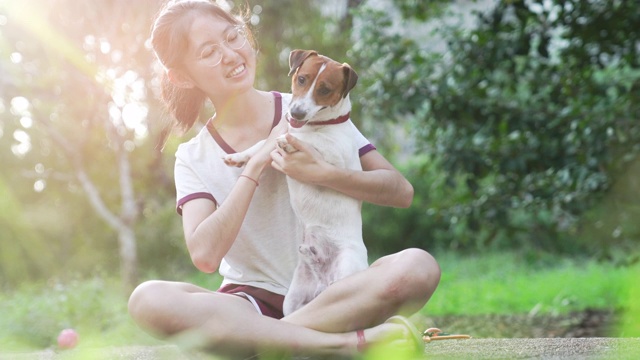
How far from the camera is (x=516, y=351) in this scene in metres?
2.60

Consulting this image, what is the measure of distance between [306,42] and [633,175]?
5421mm

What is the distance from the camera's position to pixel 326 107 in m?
2.44

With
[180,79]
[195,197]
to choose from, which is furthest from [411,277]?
[180,79]

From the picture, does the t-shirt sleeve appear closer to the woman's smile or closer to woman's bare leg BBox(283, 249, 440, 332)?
the woman's smile

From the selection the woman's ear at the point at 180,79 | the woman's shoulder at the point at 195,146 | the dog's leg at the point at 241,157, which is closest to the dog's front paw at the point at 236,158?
the dog's leg at the point at 241,157

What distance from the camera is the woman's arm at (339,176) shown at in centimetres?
234

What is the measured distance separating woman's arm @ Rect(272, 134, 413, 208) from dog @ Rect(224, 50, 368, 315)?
0.06 meters

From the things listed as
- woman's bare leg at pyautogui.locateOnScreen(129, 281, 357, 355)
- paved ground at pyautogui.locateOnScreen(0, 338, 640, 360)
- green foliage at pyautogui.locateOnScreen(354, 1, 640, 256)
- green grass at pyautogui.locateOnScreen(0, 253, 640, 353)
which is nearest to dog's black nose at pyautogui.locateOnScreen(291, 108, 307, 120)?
woman's bare leg at pyautogui.locateOnScreen(129, 281, 357, 355)

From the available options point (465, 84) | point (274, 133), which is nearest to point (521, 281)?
point (465, 84)

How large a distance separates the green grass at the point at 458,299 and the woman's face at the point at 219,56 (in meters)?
2.49

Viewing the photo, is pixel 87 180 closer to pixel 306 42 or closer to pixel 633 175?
pixel 306 42

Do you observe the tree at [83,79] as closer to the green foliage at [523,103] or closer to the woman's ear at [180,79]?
the green foliage at [523,103]

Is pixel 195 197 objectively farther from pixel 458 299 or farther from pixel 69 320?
pixel 458 299

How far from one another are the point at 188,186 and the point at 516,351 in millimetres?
1178
